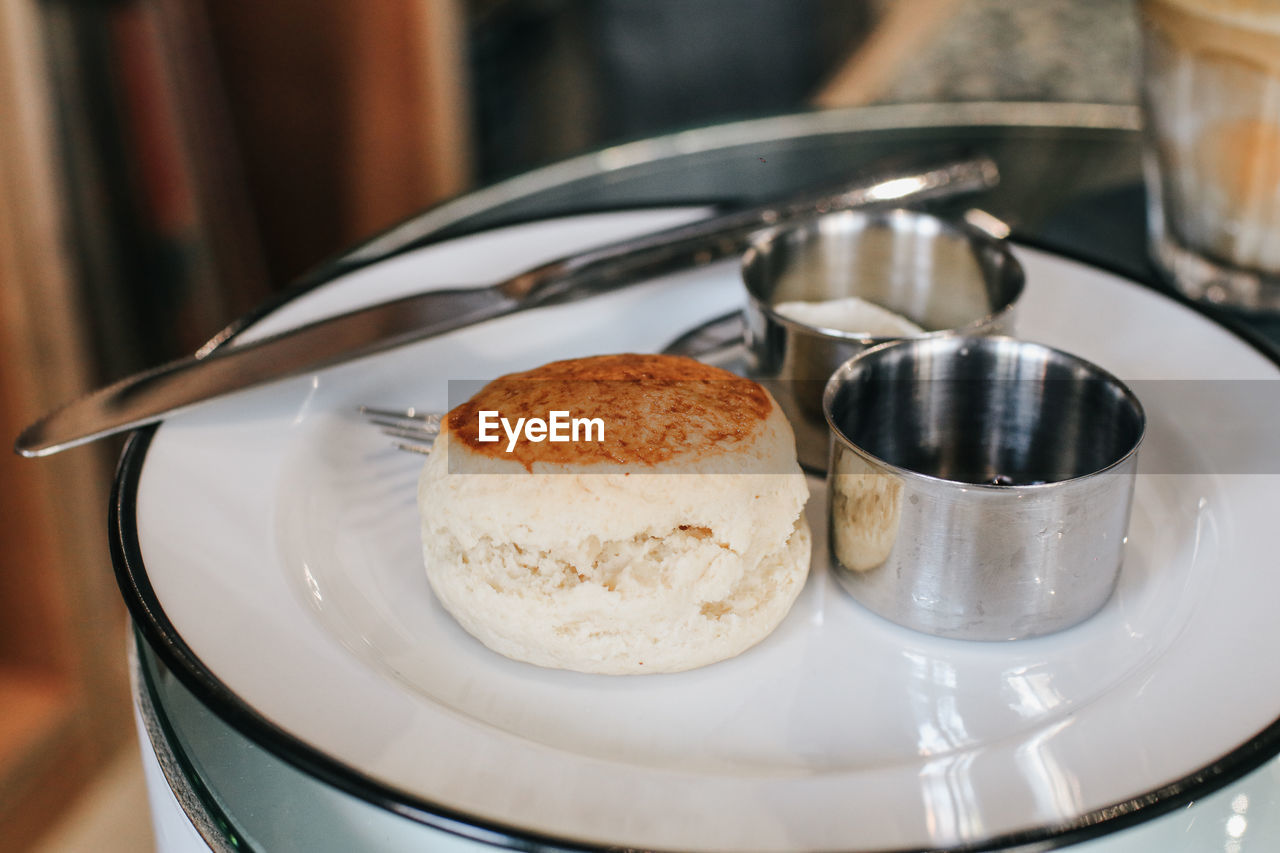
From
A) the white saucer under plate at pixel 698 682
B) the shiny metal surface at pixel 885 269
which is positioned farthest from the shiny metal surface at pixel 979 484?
the shiny metal surface at pixel 885 269

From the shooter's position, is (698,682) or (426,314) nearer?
(698,682)

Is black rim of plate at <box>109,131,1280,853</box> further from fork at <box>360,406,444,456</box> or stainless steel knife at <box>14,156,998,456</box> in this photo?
fork at <box>360,406,444,456</box>

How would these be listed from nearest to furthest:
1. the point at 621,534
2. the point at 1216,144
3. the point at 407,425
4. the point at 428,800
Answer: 1. the point at 428,800
2. the point at 621,534
3. the point at 407,425
4. the point at 1216,144

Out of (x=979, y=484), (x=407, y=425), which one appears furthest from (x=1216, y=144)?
(x=407, y=425)

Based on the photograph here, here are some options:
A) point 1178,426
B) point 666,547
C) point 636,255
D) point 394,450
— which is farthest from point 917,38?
point 666,547

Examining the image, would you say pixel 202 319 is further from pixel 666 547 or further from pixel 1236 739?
pixel 1236 739

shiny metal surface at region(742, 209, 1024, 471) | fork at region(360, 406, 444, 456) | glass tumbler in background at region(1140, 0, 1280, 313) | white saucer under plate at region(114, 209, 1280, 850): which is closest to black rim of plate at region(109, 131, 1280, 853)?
white saucer under plate at region(114, 209, 1280, 850)

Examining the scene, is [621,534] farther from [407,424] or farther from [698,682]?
[407,424]
